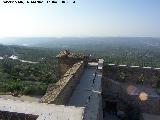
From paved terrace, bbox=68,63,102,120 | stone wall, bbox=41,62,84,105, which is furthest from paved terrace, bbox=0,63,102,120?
stone wall, bbox=41,62,84,105

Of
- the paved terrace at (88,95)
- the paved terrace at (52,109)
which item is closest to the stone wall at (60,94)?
the paved terrace at (88,95)

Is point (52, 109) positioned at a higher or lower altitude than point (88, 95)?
higher

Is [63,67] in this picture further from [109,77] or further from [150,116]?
[150,116]

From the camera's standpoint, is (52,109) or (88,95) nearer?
(52,109)

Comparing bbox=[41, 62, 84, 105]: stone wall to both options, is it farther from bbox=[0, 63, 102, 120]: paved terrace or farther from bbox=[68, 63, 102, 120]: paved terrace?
bbox=[0, 63, 102, 120]: paved terrace

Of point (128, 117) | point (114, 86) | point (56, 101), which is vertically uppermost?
point (56, 101)

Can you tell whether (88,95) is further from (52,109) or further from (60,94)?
(52,109)

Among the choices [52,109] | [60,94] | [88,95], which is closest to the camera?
[52,109]

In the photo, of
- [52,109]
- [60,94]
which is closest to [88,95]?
[60,94]

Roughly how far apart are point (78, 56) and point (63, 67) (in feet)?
3.01

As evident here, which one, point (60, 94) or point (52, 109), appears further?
point (60, 94)

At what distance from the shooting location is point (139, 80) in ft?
47.6

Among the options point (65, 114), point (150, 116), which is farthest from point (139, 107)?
point (65, 114)

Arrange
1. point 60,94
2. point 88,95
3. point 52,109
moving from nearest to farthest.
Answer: point 52,109 < point 60,94 < point 88,95
